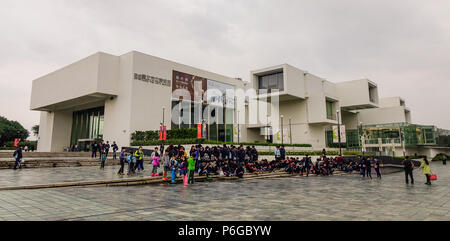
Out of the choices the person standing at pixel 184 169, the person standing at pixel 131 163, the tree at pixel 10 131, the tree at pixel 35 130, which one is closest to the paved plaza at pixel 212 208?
the person standing at pixel 184 169

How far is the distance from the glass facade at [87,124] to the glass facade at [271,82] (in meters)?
23.8

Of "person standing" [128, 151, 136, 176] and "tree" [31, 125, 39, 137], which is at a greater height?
"tree" [31, 125, 39, 137]

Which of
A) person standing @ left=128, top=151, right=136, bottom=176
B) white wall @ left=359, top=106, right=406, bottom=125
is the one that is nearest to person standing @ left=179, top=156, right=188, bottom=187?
person standing @ left=128, top=151, right=136, bottom=176

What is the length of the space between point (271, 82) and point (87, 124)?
1119 inches

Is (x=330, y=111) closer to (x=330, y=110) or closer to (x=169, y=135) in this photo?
(x=330, y=110)

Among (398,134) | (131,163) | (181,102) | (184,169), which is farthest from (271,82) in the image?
(184,169)

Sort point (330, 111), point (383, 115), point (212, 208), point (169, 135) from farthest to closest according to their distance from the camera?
point (383, 115)
point (330, 111)
point (169, 135)
point (212, 208)

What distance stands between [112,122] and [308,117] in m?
27.7

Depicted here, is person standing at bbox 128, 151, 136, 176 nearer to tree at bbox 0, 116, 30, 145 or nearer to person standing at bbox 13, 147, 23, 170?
person standing at bbox 13, 147, 23, 170

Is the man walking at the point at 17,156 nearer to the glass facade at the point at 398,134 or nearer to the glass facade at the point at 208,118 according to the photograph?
the glass facade at the point at 208,118

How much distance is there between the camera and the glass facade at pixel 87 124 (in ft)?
123

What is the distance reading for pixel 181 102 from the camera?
3628cm

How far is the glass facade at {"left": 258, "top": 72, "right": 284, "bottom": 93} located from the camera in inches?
1532
